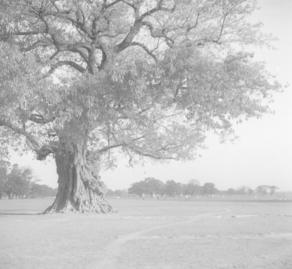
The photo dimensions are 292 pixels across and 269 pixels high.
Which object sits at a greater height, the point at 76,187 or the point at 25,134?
the point at 25,134

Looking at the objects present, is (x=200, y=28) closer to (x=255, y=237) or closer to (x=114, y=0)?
(x=114, y=0)

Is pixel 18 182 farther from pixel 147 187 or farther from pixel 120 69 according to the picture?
pixel 120 69

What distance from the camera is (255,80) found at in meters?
21.1

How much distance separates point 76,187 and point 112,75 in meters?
9.30

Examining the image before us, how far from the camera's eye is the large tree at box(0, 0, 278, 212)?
19.3 meters

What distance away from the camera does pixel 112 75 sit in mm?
19172

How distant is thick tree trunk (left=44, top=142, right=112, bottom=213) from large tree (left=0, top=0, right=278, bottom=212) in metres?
0.05

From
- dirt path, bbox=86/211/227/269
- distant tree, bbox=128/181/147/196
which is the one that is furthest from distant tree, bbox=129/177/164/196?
dirt path, bbox=86/211/227/269

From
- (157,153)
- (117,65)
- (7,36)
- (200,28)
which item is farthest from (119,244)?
(157,153)

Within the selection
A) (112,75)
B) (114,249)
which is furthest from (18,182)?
(114,249)

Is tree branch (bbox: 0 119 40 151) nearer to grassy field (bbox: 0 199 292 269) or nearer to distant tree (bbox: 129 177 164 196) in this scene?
grassy field (bbox: 0 199 292 269)

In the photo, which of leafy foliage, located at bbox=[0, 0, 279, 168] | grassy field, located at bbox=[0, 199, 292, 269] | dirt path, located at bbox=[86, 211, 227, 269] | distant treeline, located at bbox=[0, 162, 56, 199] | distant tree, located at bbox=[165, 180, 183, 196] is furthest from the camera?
distant tree, located at bbox=[165, 180, 183, 196]

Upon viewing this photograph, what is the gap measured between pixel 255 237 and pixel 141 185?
41.4m

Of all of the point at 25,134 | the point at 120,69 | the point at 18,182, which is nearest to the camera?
the point at 120,69
